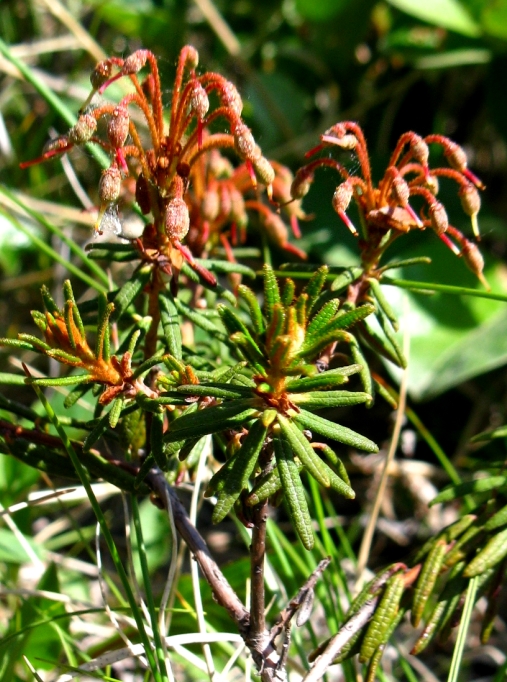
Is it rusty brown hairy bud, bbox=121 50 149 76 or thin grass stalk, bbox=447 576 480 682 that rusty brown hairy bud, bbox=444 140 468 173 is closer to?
rusty brown hairy bud, bbox=121 50 149 76

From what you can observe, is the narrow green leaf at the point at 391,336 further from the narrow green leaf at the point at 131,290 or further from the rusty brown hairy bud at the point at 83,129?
the rusty brown hairy bud at the point at 83,129

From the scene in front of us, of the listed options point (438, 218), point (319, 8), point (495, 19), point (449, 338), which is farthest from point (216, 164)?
point (319, 8)

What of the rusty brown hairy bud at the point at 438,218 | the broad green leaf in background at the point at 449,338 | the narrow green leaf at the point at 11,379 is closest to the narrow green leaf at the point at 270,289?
the rusty brown hairy bud at the point at 438,218

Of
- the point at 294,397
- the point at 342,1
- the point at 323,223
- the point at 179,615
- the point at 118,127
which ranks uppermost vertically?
the point at 342,1

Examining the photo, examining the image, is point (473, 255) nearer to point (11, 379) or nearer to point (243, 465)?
point (243, 465)

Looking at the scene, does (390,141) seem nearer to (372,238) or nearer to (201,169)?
(201,169)

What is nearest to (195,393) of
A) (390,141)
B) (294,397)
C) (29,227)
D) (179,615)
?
(294,397)
